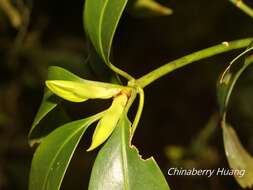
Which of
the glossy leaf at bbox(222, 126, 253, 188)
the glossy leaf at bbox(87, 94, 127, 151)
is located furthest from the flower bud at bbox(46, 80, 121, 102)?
the glossy leaf at bbox(222, 126, 253, 188)

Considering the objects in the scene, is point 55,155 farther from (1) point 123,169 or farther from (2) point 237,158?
(2) point 237,158

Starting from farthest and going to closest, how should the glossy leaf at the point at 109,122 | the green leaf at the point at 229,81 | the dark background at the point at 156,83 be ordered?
1. the dark background at the point at 156,83
2. the green leaf at the point at 229,81
3. the glossy leaf at the point at 109,122

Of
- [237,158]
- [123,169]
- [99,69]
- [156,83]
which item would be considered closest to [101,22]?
[99,69]

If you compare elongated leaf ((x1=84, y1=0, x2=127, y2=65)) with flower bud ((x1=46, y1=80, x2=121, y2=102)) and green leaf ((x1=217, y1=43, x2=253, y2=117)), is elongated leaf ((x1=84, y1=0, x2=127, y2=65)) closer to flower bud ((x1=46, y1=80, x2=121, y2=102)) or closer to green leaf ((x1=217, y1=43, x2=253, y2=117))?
flower bud ((x1=46, y1=80, x2=121, y2=102))

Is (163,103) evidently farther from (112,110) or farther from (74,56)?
(112,110)

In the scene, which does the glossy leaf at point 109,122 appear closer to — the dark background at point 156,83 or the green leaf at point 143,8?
the green leaf at point 143,8

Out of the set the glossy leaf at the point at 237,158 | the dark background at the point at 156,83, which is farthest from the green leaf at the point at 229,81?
the dark background at the point at 156,83
